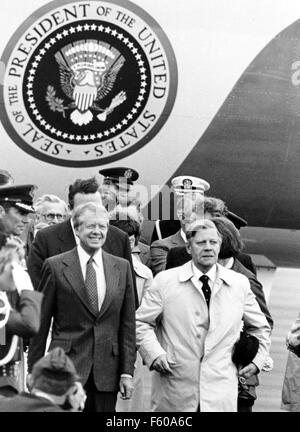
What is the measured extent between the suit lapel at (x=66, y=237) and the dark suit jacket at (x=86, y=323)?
1.38ft

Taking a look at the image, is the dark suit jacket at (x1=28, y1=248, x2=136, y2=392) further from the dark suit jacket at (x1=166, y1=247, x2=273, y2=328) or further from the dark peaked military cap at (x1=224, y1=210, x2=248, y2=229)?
the dark peaked military cap at (x1=224, y1=210, x2=248, y2=229)

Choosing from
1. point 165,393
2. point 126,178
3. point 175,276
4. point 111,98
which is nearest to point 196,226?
point 175,276

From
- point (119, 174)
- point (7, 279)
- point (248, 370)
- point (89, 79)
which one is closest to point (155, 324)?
point (248, 370)

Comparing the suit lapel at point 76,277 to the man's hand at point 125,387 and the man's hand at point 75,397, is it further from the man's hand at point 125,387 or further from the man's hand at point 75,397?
the man's hand at point 75,397

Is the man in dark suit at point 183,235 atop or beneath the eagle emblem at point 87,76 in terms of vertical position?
beneath

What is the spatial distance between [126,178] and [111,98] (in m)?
0.70

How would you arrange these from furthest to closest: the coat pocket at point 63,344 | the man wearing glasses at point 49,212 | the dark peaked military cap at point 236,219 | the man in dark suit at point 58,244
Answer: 1. the dark peaked military cap at point 236,219
2. the man wearing glasses at point 49,212
3. the man in dark suit at point 58,244
4. the coat pocket at point 63,344

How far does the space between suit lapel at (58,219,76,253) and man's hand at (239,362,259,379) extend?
3.83 feet

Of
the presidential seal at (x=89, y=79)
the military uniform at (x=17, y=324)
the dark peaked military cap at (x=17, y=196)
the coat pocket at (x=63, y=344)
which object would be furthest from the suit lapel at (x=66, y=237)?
the presidential seal at (x=89, y=79)

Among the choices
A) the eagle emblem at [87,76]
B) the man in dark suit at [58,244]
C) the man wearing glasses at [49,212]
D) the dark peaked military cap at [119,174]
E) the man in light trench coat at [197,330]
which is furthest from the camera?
the eagle emblem at [87,76]

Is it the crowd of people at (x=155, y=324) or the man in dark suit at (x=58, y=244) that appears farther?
the man in dark suit at (x=58, y=244)

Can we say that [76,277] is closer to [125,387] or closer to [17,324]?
[125,387]

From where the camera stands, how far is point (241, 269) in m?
6.58

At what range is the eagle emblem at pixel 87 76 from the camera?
8281 millimetres
